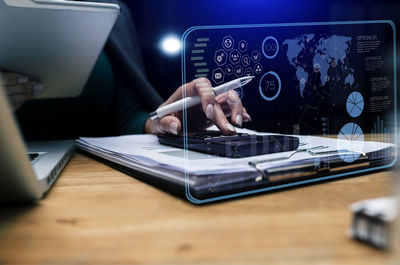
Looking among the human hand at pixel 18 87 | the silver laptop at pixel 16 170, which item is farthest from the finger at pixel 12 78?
the silver laptop at pixel 16 170

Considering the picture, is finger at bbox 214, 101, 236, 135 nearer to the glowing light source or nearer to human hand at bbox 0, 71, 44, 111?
human hand at bbox 0, 71, 44, 111

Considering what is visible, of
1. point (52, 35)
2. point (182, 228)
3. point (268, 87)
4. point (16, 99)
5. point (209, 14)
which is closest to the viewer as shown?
point (182, 228)

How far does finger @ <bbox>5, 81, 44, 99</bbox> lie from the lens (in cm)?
63

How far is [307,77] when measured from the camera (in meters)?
0.40

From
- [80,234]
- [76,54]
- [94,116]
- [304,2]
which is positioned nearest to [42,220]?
[80,234]

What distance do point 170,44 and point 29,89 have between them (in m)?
0.59

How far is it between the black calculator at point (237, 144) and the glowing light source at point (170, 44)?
2.67ft

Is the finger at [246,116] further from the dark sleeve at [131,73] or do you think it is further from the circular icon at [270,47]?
the dark sleeve at [131,73]

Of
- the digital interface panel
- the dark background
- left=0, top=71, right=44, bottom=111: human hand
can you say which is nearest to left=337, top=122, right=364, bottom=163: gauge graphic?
the digital interface panel

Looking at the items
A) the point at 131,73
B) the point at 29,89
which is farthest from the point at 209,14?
the point at 29,89

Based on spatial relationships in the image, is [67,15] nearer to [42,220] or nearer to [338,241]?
[42,220]

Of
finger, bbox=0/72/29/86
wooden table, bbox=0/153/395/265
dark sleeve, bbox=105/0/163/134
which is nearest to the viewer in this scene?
wooden table, bbox=0/153/395/265

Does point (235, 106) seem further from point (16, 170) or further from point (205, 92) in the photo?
point (16, 170)

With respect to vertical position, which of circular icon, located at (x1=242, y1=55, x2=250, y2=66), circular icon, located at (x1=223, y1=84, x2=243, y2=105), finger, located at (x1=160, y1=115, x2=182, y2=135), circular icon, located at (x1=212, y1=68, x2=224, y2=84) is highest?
circular icon, located at (x1=242, y1=55, x2=250, y2=66)
